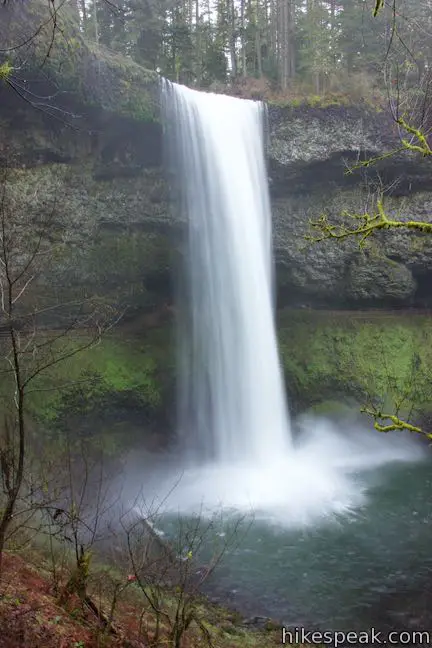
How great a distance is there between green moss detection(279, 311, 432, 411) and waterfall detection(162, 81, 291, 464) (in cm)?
147

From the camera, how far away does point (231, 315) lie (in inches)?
604

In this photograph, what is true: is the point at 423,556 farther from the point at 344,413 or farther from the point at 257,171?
the point at 257,171

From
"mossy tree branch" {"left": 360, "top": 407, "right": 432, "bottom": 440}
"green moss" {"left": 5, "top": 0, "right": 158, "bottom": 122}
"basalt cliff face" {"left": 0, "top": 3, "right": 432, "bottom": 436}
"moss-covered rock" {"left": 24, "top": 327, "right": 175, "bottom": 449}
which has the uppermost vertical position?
"green moss" {"left": 5, "top": 0, "right": 158, "bottom": 122}

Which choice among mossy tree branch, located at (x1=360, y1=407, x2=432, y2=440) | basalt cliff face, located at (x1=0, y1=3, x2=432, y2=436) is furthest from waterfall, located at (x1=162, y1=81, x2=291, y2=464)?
mossy tree branch, located at (x1=360, y1=407, x2=432, y2=440)

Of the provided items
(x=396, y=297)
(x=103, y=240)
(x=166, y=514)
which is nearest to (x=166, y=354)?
(x=103, y=240)

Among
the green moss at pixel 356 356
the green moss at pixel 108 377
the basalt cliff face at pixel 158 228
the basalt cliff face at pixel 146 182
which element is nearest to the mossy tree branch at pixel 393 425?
the basalt cliff face at pixel 146 182

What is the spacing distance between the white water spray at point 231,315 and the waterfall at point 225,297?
0.03 m

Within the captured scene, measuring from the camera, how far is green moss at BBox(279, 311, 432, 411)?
16.6 meters

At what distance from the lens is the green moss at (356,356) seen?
16.6m

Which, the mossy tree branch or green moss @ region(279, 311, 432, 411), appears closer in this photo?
the mossy tree branch

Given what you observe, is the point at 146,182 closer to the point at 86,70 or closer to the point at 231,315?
the point at 86,70

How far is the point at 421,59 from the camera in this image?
17906mm

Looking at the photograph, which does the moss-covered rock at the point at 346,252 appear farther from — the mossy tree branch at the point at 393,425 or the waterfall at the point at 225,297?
the mossy tree branch at the point at 393,425

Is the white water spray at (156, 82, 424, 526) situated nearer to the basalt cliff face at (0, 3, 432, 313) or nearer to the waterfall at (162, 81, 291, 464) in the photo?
the waterfall at (162, 81, 291, 464)
